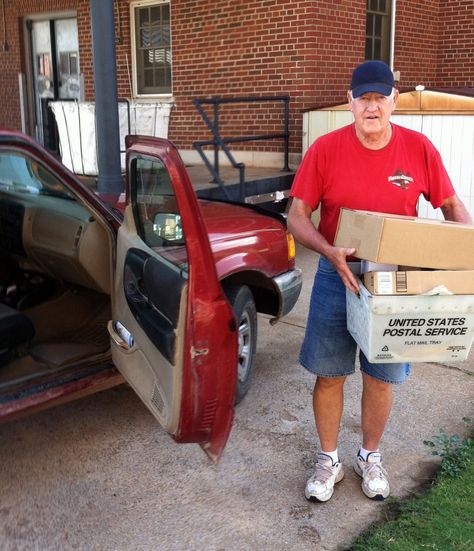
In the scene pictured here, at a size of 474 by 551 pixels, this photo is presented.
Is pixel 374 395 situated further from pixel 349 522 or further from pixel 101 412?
pixel 101 412

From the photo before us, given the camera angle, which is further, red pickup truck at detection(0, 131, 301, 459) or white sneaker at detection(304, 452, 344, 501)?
white sneaker at detection(304, 452, 344, 501)

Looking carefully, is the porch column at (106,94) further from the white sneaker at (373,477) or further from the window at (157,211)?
the white sneaker at (373,477)

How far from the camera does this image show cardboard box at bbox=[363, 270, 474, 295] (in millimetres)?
2447

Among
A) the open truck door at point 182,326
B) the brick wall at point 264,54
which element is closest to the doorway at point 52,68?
the brick wall at point 264,54

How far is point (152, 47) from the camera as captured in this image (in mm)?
10469

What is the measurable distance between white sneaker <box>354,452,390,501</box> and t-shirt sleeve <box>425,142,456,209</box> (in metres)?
1.22

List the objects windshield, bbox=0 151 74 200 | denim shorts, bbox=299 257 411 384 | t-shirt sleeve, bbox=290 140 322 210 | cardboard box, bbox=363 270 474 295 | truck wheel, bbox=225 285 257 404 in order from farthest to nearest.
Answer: windshield, bbox=0 151 74 200 < truck wheel, bbox=225 285 257 404 < denim shorts, bbox=299 257 411 384 < t-shirt sleeve, bbox=290 140 322 210 < cardboard box, bbox=363 270 474 295

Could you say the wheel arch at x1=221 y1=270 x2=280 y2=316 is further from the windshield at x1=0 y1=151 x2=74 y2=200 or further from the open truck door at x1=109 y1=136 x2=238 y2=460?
the windshield at x1=0 y1=151 x2=74 y2=200

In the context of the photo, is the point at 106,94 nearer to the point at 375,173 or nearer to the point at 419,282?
the point at 375,173

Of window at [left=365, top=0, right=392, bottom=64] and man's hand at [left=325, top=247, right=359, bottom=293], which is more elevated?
window at [left=365, top=0, right=392, bottom=64]

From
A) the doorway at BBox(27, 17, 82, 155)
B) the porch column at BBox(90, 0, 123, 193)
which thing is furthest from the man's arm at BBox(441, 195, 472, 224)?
the doorway at BBox(27, 17, 82, 155)

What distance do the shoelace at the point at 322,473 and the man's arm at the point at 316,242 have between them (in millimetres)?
944

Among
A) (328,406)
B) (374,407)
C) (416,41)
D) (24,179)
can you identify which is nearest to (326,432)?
(328,406)

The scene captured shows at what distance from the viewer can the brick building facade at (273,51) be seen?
879 centimetres
